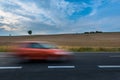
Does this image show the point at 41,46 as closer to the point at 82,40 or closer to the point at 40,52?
the point at 40,52

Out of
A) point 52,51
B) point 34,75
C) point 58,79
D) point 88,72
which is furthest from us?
point 52,51

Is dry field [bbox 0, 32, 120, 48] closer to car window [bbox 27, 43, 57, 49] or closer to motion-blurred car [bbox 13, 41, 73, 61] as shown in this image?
car window [bbox 27, 43, 57, 49]

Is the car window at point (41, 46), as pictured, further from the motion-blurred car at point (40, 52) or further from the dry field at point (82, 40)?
the dry field at point (82, 40)

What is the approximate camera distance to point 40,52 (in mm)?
18125

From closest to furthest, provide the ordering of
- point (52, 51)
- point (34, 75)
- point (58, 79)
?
1. point (58, 79)
2. point (34, 75)
3. point (52, 51)

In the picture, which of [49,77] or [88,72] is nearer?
[49,77]

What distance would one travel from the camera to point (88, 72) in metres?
13.9

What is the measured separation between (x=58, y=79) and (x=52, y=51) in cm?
616

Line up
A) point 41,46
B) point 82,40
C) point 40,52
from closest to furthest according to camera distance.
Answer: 1. point 40,52
2. point 41,46
3. point 82,40

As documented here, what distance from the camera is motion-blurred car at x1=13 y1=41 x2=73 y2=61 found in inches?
709

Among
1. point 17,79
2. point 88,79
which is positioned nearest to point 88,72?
point 88,79

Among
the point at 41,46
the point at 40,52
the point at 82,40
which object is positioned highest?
the point at 41,46

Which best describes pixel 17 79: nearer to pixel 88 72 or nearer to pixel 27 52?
pixel 88 72

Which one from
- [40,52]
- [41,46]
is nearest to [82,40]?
[41,46]
